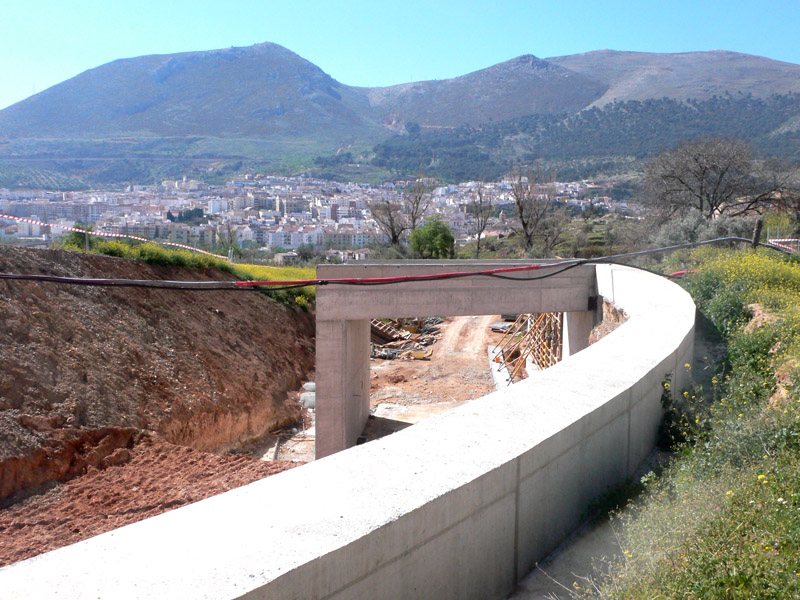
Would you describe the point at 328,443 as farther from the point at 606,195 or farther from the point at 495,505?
the point at 606,195

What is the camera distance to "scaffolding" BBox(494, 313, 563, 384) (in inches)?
846

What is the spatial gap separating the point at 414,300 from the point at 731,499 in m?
12.3

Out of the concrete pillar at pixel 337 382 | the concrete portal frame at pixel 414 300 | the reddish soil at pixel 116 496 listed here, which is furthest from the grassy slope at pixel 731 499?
the concrete pillar at pixel 337 382

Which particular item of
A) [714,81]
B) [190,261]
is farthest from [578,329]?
[714,81]

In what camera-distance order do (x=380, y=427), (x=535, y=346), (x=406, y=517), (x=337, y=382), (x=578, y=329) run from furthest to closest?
(x=535, y=346), (x=380, y=427), (x=578, y=329), (x=337, y=382), (x=406, y=517)

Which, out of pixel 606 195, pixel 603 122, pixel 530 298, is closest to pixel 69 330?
pixel 530 298

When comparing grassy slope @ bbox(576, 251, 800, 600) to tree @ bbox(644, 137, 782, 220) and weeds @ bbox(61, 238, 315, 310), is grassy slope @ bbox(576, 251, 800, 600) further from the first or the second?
tree @ bbox(644, 137, 782, 220)

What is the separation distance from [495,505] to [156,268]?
24177 millimetres

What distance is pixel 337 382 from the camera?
1619 centimetres

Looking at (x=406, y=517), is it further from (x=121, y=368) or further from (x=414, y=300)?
(x=121, y=368)

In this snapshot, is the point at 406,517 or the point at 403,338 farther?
the point at 403,338

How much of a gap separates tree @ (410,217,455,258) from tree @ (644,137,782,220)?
12474 millimetres

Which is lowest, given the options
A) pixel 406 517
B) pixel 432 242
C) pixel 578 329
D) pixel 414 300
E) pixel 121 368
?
pixel 121 368

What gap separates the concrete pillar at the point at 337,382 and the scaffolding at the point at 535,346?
651cm
